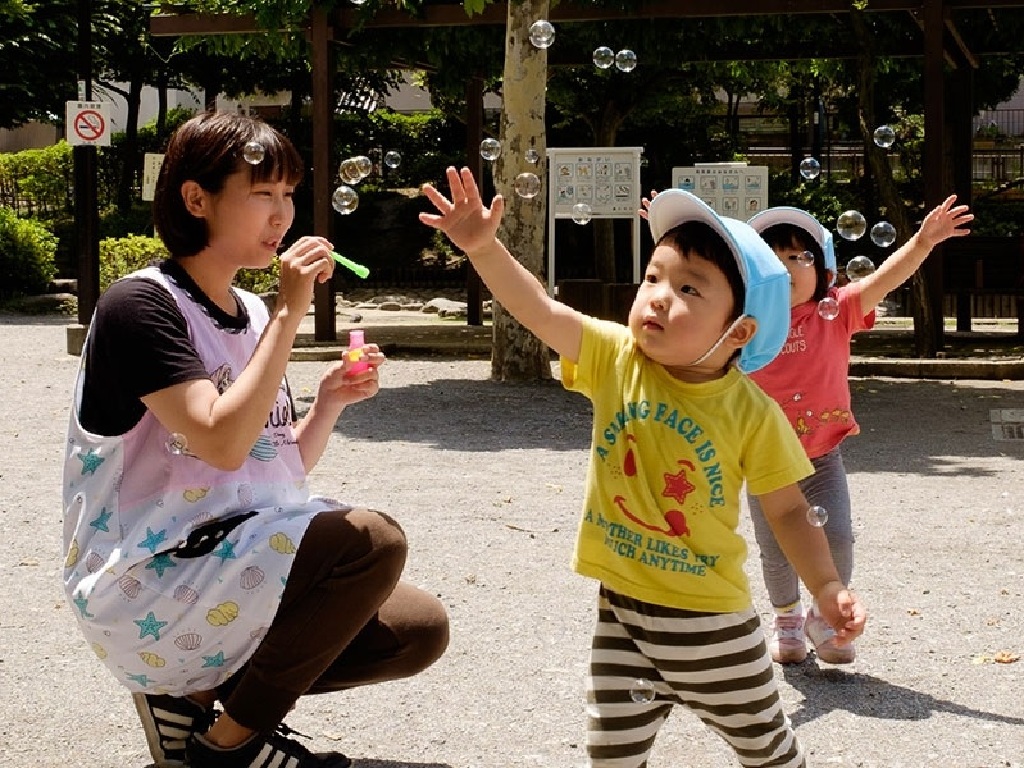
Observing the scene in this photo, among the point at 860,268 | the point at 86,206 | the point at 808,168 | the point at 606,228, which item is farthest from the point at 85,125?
the point at 860,268

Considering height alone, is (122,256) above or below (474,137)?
below

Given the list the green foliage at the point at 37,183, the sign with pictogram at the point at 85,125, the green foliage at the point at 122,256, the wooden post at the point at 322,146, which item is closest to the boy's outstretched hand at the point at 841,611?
the wooden post at the point at 322,146

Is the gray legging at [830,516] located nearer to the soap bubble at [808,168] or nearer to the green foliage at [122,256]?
the soap bubble at [808,168]

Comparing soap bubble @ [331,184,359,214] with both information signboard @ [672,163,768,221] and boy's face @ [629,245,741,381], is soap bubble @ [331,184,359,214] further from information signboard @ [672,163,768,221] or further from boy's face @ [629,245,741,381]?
information signboard @ [672,163,768,221]

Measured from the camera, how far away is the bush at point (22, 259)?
21.3 meters

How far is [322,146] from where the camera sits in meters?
14.6

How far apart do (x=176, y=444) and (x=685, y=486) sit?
98 cm

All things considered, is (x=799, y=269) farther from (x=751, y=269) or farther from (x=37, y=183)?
(x=37, y=183)

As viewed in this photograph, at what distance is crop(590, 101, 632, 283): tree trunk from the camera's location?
20.4m

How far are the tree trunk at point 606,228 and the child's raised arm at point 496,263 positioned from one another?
17.1 metres

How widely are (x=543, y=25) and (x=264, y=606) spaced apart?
3316mm

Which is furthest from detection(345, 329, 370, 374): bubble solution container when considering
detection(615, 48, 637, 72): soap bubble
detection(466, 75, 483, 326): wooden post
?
detection(466, 75, 483, 326): wooden post

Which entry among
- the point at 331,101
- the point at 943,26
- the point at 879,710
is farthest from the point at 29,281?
the point at 879,710

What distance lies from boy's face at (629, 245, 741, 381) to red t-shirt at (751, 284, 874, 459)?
146 centimetres
